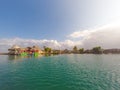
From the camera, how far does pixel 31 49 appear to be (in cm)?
14125

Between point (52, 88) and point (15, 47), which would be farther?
point (15, 47)

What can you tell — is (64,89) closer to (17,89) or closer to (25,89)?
(25,89)

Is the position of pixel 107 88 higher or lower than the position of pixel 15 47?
lower

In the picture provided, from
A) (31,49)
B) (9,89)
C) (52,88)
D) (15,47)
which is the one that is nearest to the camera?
(9,89)

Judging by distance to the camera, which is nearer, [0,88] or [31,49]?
[0,88]

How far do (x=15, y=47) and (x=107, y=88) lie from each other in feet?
423

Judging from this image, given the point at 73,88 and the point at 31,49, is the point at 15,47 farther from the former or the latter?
the point at 73,88

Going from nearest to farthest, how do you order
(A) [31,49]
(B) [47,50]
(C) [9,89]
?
(C) [9,89]
(A) [31,49]
(B) [47,50]

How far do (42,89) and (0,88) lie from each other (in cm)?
607

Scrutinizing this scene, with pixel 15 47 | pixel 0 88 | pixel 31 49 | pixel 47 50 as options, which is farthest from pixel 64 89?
pixel 47 50

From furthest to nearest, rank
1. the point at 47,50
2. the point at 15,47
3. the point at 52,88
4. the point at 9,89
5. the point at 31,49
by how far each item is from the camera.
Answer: the point at 47,50 → the point at 31,49 → the point at 15,47 → the point at 52,88 → the point at 9,89

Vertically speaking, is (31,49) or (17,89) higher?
(31,49)

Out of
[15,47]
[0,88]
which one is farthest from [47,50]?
[0,88]

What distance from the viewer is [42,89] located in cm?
1344
